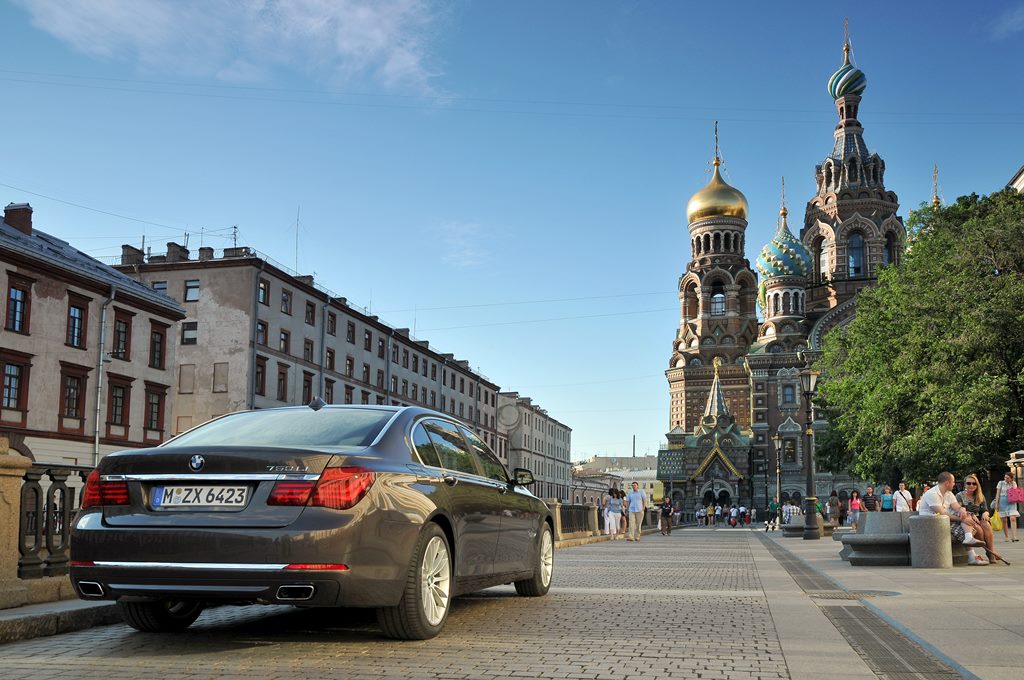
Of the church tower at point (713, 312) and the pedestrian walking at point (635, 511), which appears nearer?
the pedestrian walking at point (635, 511)

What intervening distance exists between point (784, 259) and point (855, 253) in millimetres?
7118

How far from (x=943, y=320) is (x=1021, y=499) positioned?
1019cm

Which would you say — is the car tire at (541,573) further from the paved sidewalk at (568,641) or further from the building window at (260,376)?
the building window at (260,376)

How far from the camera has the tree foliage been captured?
3153 cm

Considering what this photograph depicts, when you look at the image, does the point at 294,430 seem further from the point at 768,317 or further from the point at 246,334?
the point at 768,317

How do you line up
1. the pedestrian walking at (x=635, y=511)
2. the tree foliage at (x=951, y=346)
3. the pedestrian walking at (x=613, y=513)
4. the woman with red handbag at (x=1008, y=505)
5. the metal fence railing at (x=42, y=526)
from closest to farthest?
the metal fence railing at (x=42, y=526) → the woman with red handbag at (x=1008, y=505) → the pedestrian walking at (x=635, y=511) → the tree foliage at (x=951, y=346) → the pedestrian walking at (x=613, y=513)

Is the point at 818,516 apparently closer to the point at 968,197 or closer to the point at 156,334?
the point at 968,197

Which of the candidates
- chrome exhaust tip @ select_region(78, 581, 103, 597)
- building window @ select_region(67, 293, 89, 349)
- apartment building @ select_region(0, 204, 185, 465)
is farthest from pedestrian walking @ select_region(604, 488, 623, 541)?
chrome exhaust tip @ select_region(78, 581, 103, 597)

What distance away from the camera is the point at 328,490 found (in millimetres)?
5891

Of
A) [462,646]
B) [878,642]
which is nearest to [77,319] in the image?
[462,646]

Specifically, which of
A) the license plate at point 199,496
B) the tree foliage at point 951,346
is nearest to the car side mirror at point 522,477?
the license plate at point 199,496

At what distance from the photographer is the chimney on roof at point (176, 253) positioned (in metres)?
50.5

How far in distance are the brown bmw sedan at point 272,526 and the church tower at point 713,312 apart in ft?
343

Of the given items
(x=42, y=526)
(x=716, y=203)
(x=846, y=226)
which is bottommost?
(x=42, y=526)
